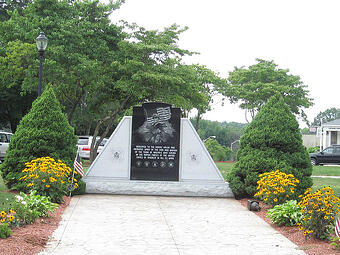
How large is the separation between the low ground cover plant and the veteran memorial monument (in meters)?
4.90

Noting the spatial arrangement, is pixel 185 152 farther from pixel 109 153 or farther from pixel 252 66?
pixel 252 66

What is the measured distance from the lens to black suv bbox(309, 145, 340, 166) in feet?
110

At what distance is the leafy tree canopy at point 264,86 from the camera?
4259 cm

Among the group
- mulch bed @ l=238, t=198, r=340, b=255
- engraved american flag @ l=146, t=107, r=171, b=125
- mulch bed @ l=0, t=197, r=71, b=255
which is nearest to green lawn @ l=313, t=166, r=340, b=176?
engraved american flag @ l=146, t=107, r=171, b=125

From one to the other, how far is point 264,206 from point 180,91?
40.8ft

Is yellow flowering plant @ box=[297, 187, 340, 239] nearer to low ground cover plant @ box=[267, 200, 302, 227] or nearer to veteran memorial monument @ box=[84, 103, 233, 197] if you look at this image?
low ground cover plant @ box=[267, 200, 302, 227]

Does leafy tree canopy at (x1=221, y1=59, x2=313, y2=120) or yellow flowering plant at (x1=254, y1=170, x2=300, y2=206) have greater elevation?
leafy tree canopy at (x1=221, y1=59, x2=313, y2=120)

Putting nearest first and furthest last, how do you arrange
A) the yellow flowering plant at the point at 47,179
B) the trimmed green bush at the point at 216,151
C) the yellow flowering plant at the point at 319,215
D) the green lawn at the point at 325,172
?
the yellow flowering plant at the point at 319,215
the yellow flowering plant at the point at 47,179
the green lawn at the point at 325,172
the trimmed green bush at the point at 216,151

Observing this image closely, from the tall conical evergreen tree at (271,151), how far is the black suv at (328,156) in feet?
70.8

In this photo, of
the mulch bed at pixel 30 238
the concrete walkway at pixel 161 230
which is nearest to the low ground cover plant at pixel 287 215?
the concrete walkway at pixel 161 230

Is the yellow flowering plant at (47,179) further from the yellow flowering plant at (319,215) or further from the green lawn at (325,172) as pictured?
the green lawn at (325,172)

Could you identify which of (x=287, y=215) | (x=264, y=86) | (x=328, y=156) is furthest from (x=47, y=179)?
(x=264, y=86)

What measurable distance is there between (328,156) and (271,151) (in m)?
22.6

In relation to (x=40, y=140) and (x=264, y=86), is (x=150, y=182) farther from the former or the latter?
(x=264, y=86)
